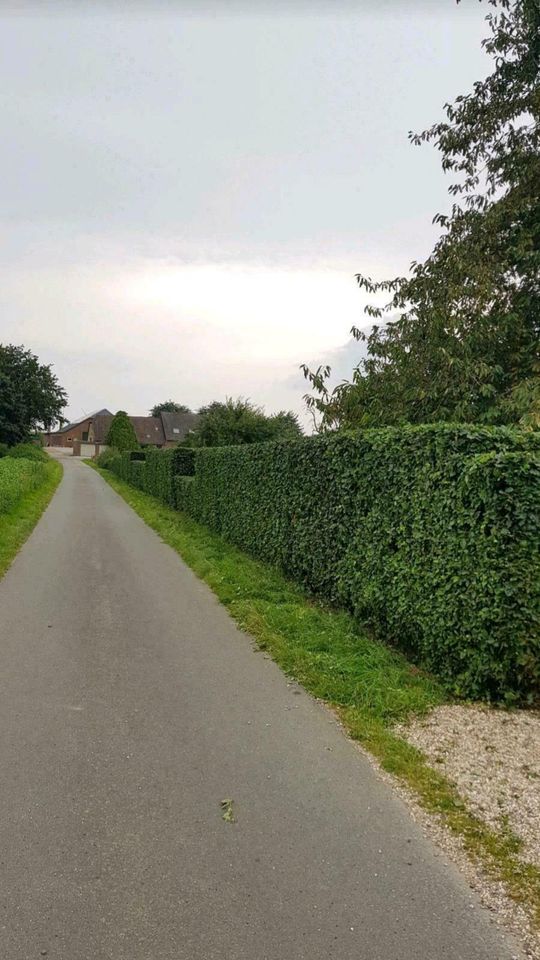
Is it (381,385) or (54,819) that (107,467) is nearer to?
(381,385)

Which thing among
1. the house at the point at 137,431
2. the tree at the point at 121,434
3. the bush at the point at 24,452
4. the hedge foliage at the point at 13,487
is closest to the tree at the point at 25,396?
the bush at the point at 24,452

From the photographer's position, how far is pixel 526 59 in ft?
31.4

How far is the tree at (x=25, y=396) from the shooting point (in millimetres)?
49594

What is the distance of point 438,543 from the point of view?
16.5ft

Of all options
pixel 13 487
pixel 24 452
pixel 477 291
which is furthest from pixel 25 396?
pixel 477 291

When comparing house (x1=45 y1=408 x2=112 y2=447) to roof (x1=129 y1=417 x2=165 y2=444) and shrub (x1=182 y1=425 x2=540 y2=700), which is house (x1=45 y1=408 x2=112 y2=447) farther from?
shrub (x1=182 y1=425 x2=540 y2=700)

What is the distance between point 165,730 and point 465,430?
3272 millimetres

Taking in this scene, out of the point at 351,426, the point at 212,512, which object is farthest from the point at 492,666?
the point at 212,512

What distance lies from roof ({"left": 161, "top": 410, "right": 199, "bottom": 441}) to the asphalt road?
87609mm

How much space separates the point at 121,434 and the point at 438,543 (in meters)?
71.7

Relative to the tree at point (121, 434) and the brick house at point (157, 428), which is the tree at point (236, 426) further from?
the brick house at point (157, 428)

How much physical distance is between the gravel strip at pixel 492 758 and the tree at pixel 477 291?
16.1 feet

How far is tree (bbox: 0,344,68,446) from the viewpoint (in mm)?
49594

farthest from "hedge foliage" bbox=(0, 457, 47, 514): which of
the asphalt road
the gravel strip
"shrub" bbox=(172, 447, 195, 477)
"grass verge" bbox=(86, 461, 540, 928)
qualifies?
the gravel strip
